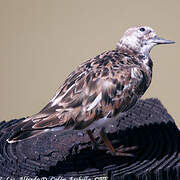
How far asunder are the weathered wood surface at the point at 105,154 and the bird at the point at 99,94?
20cm

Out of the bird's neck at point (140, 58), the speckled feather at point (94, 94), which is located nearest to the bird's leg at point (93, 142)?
the speckled feather at point (94, 94)

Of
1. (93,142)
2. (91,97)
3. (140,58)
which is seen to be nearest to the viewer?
(91,97)

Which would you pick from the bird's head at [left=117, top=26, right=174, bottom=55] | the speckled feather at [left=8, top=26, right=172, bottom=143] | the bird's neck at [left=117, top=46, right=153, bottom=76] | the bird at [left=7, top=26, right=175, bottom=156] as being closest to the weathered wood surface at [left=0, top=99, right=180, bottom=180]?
the bird at [left=7, top=26, right=175, bottom=156]

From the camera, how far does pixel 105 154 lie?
13.2 feet

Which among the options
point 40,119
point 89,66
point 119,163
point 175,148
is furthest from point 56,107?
point 175,148

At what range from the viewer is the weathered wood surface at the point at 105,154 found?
11.8 feet

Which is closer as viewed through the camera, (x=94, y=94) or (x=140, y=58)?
(x=94, y=94)

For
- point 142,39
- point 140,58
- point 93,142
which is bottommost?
point 93,142

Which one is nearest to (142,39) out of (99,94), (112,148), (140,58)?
(140,58)

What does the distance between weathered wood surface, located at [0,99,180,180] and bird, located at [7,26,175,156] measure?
196 millimetres

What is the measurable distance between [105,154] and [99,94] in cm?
69

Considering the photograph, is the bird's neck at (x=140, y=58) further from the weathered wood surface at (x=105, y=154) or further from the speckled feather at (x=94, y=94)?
the weathered wood surface at (x=105, y=154)

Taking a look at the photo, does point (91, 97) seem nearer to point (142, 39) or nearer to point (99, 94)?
point (99, 94)

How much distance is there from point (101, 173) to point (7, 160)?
0.83 meters
